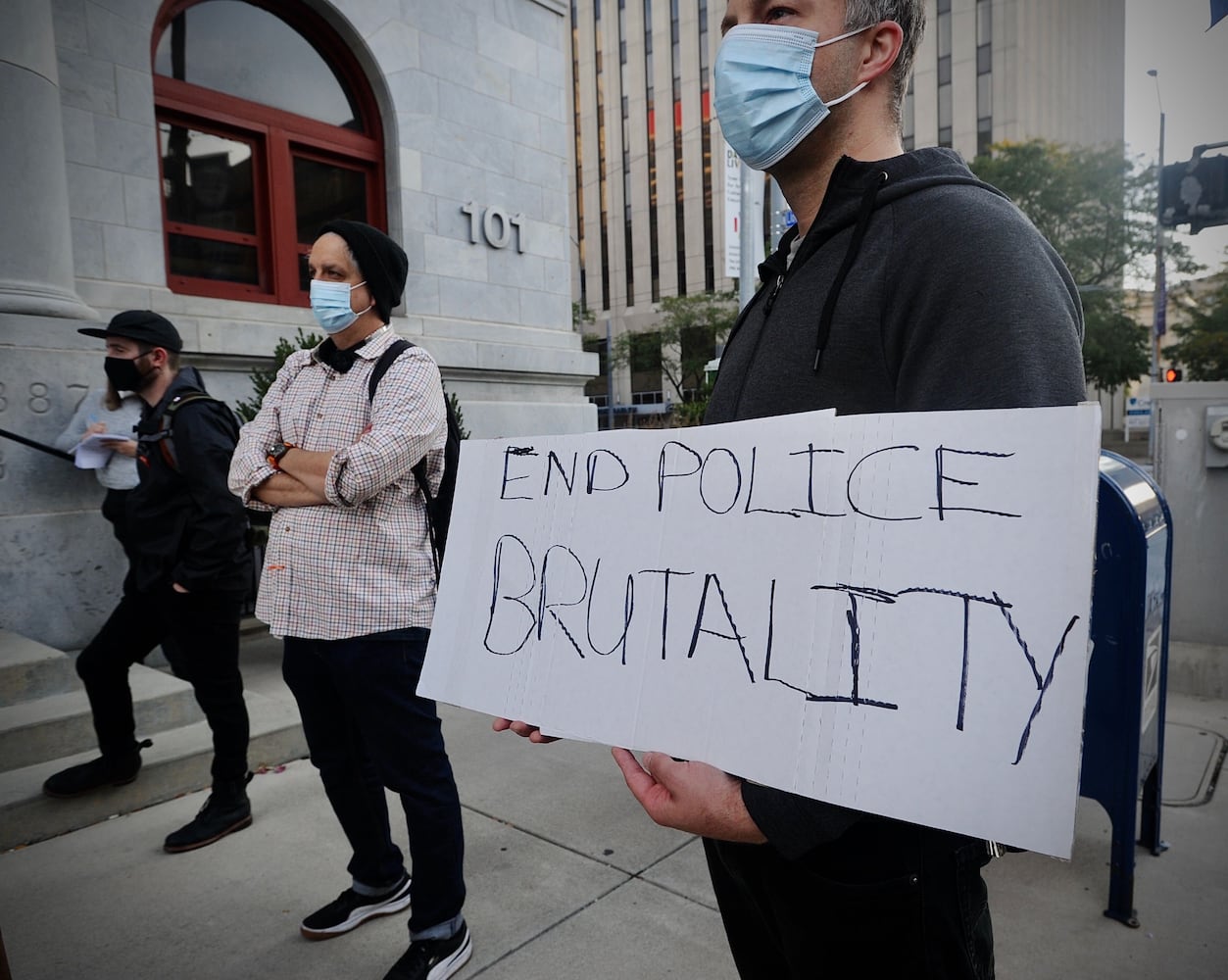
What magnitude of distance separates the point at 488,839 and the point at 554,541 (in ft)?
8.36

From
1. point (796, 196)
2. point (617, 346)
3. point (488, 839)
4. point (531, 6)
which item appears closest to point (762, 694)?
point (796, 196)

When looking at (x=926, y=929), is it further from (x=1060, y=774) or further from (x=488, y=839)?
(x=488, y=839)

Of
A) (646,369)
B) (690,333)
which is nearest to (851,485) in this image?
(690,333)

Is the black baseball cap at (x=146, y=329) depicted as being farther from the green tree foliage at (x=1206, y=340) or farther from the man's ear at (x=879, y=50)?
the green tree foliage at (x=1206, y=340)

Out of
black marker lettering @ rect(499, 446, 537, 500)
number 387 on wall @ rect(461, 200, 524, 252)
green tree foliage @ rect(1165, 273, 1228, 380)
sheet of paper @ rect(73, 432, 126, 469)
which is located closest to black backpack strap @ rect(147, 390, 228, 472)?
sheet of paper @ rect(73, 432, 126, 469)

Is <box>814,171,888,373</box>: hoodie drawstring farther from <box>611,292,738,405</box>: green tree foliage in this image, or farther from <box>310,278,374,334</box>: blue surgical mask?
<box>611,292,738,405</box>: green tree foliage

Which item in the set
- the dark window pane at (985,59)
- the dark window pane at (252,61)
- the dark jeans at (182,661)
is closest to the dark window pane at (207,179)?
the dark window pane at (252,61)

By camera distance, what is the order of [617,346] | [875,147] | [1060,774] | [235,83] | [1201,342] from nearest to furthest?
[1060,774]
[875,147]
[235,83]
[1201,342]
[617,346]

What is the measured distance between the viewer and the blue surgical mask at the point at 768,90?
132cm

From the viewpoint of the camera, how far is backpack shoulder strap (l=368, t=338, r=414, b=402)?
248cm

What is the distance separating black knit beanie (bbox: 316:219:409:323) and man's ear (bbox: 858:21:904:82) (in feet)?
5.56

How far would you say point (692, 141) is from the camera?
47.9 meters

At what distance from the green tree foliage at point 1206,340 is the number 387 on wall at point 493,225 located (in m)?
26.7

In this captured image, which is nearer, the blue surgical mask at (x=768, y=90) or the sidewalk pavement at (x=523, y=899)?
the blue surgical mask at (x=768, y=90)
